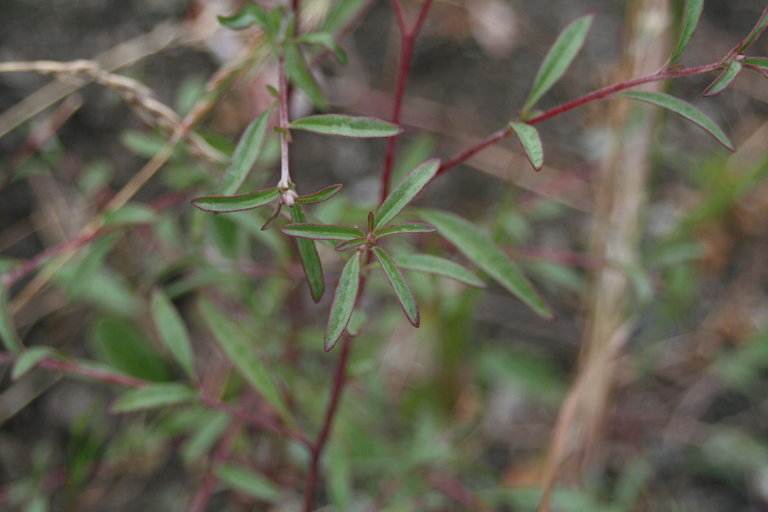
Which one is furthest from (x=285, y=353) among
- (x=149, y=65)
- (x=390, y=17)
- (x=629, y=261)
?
(x=390, y=17)

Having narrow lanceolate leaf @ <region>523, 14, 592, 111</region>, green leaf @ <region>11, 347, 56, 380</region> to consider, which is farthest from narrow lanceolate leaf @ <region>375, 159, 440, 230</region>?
green leaf @ <region>11, 347, 56, 380</region>

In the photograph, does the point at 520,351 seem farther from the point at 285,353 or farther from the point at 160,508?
the point at 160,508

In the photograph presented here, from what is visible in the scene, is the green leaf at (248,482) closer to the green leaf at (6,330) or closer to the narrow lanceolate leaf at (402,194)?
the green leaf at (6,330)

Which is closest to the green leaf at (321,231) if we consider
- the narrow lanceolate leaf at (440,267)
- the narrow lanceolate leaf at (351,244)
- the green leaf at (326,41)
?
the narrow lanceolate leaf at (351,244)

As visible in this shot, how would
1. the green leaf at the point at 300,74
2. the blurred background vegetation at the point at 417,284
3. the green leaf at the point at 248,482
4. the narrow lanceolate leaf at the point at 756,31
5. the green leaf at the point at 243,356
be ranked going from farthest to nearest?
1. the blurred background vegetation at the point at 417,284
2. the green leaf at the point at 248,482
3. the green leaf at the point at 243,356
4. the green leaf at the point at 300,74
5. the narrow lanceolate leaf at the point at 756,31

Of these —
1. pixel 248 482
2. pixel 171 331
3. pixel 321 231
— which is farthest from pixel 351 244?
pixel 248 482

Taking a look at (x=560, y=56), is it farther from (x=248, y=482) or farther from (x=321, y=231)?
(x=248, y=482)

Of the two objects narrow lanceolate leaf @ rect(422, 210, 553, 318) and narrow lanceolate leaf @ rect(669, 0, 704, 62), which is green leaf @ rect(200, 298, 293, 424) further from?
narrow lanceolate leaf @ rect(669, 0, 704, 62)
